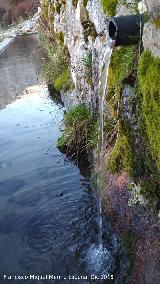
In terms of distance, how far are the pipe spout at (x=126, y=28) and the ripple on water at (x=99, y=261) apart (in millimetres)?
2619

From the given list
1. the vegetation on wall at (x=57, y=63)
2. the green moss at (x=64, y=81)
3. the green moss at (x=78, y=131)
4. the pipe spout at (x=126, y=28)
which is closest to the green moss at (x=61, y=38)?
the vegetation on wall at (x=57, y=63)

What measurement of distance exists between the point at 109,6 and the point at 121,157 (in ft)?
7.32

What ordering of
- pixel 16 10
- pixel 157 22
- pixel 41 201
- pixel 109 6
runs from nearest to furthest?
pixel 157 22
pixel 109 6
pixel 41 201
pixel 16 10

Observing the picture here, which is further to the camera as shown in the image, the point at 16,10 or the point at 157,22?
the point at 16,10

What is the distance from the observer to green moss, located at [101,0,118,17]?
6013mm

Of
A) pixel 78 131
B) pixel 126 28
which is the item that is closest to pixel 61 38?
pixel 78 131

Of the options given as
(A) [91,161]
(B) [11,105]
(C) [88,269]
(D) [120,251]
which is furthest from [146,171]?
(B) [11,105]

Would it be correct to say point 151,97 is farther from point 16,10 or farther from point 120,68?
point 16,10

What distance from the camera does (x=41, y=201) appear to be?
6.97 metres

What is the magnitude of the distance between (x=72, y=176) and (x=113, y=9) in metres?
3.13

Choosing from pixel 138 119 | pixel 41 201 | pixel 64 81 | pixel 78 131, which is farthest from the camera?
pixel 64 81

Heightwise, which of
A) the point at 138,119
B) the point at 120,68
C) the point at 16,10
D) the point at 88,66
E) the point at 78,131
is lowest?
the point at 16,10

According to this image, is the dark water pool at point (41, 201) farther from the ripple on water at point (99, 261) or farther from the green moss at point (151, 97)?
the green moss at point (151, 97)

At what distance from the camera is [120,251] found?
5.18 metres
